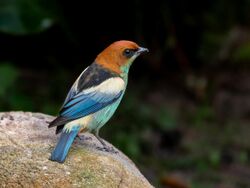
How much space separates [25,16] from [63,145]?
14.0 feet

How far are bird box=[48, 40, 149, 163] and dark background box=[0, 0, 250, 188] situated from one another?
3117 mm

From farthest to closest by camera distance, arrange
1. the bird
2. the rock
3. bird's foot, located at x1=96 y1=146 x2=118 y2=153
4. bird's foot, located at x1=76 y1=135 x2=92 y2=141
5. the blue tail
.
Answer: bird's foot, located at x1=76 y1=135 x2=92 y2=141, bird's foot, located at x1=96 y1=146 x2=118 y2=153, the bird, the blue tail, the rock

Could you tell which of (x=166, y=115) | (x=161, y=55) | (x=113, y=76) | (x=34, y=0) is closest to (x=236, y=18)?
(x=161, y=55)

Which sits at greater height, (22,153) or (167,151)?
(22,153)

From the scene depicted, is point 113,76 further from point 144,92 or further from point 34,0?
point 144,92

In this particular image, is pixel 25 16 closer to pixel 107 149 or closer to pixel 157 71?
pixel 157 71

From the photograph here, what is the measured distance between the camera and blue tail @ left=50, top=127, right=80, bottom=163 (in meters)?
5.51

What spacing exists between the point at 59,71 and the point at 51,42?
20.0 inches

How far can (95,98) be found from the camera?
6.12 m

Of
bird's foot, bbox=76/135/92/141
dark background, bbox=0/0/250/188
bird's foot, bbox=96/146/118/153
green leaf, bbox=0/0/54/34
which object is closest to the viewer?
bird's foot, bbox=96/146/118/153

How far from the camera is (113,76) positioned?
21.0 feet

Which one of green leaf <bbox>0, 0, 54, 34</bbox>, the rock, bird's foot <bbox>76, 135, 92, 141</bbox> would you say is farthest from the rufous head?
green leaf <bbox>0, 0, 54, 34</bbox>

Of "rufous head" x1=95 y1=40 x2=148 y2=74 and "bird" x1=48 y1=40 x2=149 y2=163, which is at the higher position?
"rufous head" x1=95 y1=40 x2=148 y2=74

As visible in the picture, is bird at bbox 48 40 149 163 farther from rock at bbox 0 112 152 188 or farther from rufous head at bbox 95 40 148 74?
rock at bbox 0 112 152 188
